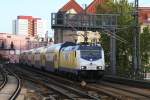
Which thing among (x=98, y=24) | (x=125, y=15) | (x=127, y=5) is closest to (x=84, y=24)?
(x=98, y=24)

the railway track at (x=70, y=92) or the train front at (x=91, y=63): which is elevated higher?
the train front at (x=91, y=63)

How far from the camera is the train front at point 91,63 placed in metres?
38.1

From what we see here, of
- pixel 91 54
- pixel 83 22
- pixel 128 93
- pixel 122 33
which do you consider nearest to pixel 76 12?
pixel 122 33

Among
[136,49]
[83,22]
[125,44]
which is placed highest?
[83,22]

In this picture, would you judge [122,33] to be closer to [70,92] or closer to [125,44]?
[125,44]

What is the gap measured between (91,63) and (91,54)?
918mm

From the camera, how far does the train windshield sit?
3857cm

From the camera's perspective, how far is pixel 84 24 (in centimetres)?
5981

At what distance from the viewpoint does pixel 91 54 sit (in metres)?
38.8

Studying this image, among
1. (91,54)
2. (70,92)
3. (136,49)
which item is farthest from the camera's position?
(136,49)

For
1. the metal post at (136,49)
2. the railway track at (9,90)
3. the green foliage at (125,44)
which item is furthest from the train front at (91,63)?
the green foliage at (125,44)

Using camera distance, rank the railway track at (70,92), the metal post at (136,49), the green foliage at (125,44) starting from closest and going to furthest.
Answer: the railway track at (70,92)
the metal post at (136,49)
the green foliage at (125,44)

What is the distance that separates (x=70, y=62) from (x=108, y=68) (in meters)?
19.0

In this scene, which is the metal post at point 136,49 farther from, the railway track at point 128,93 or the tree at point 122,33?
the tree at point 122,33
